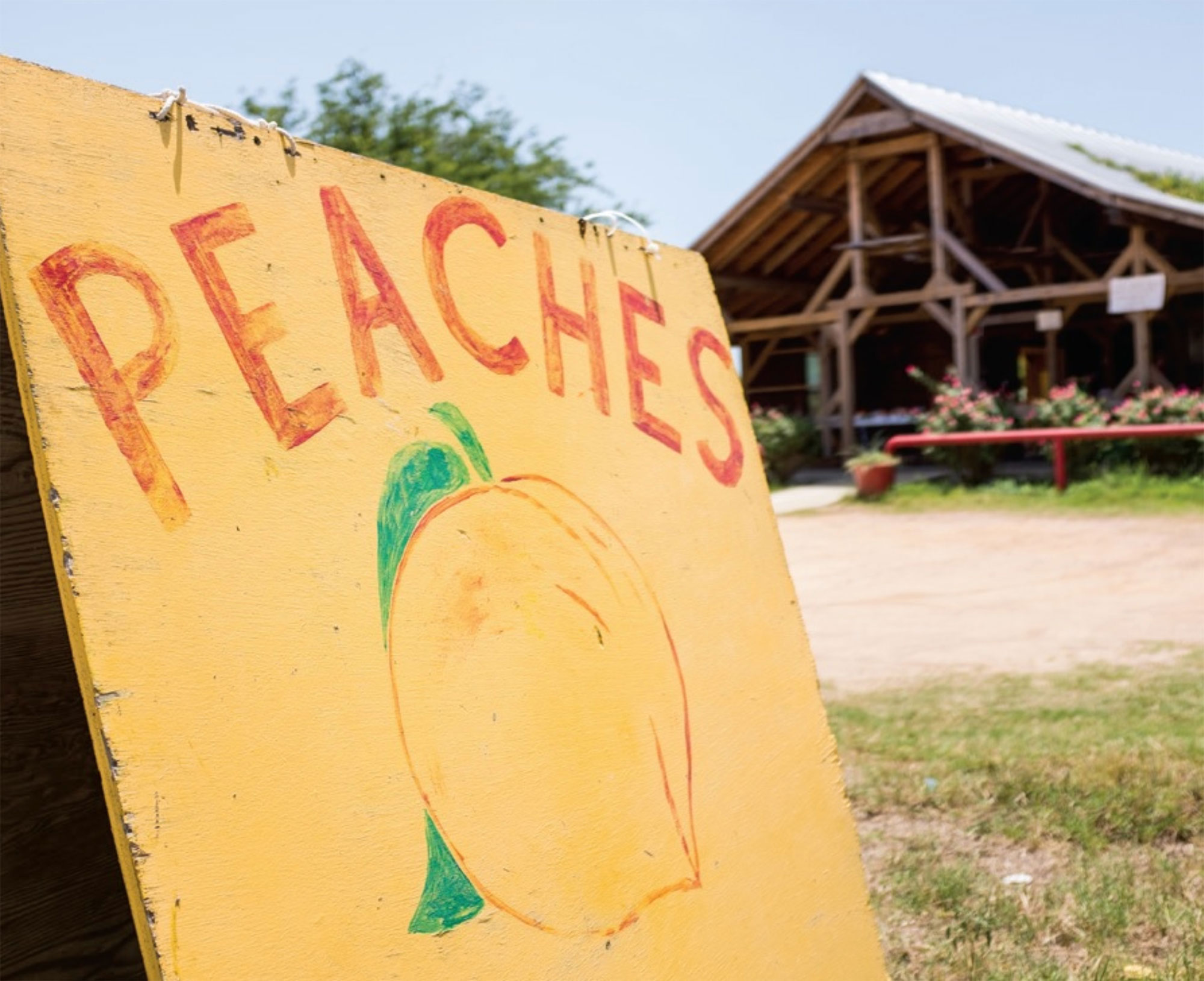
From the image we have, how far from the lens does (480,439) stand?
1.77m

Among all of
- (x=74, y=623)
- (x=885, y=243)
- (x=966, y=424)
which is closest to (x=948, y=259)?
(x=885, y=243)

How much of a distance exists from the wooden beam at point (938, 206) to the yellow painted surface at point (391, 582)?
51.4 feet

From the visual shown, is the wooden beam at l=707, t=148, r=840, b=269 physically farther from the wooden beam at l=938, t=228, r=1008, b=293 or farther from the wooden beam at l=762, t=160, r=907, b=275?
the wooden beam at l=938, t=228, r=1008, b=293

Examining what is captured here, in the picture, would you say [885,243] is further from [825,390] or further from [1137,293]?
[1137,293]

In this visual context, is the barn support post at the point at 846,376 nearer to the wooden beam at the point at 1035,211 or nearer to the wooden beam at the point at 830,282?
the wooden beam at the point at 830,282

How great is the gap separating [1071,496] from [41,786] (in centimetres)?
1291

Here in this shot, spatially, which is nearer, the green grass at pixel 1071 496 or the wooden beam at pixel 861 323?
the green grass at pixel 1071 496

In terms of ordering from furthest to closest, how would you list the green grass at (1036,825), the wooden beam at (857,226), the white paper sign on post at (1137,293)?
1. the wooden beam at (857,226)
2. the white paper sign on post at (1137,293)
3. the green grass at (1036,825)

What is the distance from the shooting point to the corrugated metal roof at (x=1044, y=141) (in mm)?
15586

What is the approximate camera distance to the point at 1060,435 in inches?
536

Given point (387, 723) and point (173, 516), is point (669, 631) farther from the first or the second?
point (173, 516)

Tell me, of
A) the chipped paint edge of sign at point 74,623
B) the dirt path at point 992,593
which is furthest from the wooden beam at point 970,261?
the chipped paint edge of sign at point 74,623

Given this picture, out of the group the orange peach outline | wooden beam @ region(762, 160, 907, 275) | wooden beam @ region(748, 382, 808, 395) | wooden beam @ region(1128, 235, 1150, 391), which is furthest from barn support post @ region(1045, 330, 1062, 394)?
the orange peach outline

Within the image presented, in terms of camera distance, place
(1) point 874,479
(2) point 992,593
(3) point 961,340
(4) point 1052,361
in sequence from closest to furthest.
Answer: (2) point 992,593, (1) point 874,479, (3) point 961,340, (4) point 1052,361
